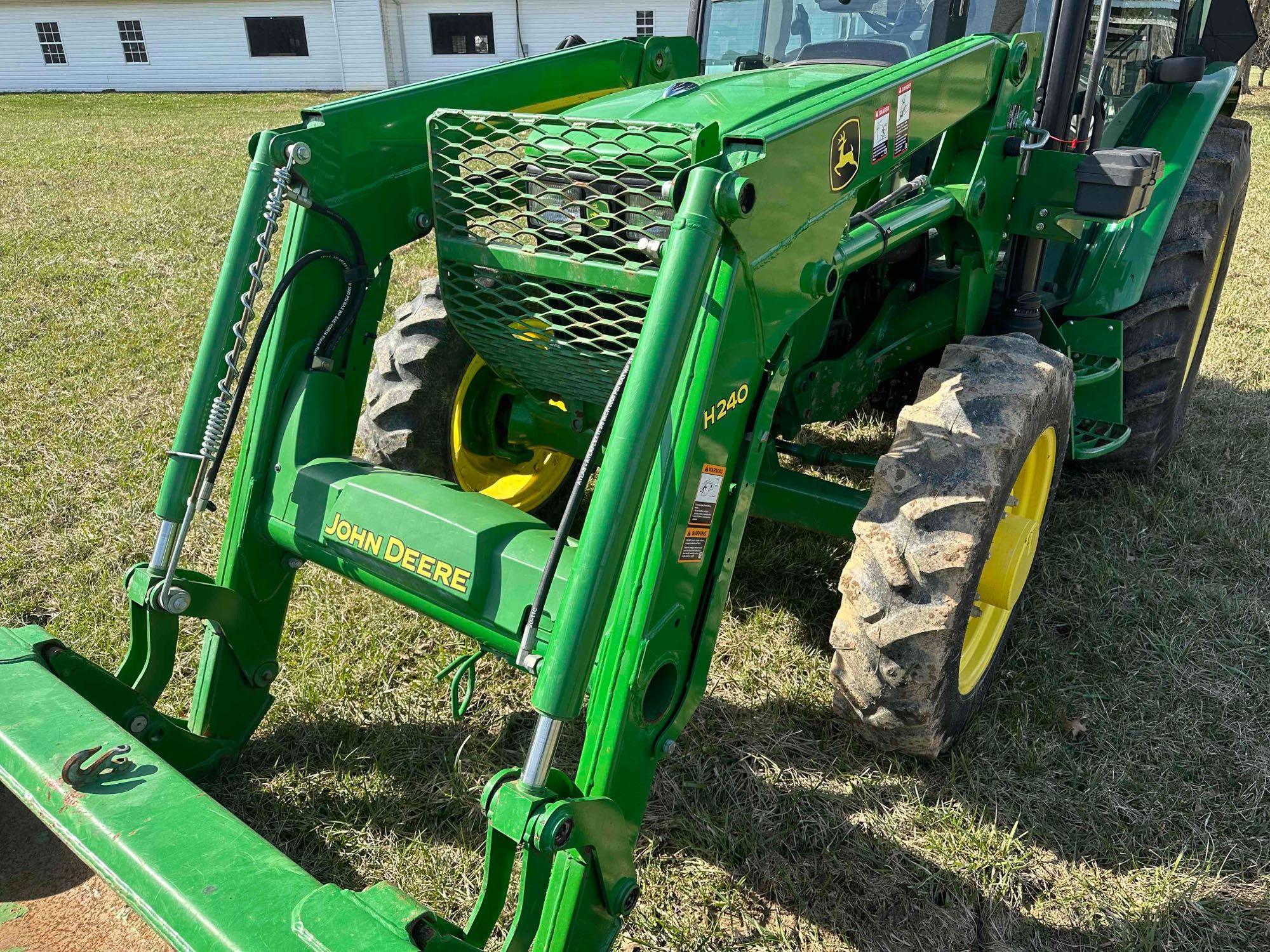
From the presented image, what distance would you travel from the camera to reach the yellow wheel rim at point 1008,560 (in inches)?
113

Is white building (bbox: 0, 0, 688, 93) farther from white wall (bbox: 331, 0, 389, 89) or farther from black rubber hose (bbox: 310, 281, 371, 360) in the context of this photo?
black rubber hose (bbox: 310, 281, 371, 360)

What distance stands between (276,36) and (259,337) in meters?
27.0

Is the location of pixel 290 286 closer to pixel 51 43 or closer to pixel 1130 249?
pixel 1130 249

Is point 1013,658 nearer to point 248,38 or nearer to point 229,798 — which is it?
point 229,798

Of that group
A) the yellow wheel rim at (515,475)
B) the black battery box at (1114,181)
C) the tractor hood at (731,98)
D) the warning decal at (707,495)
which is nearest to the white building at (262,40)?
the yellow wheel rim at (515,475)

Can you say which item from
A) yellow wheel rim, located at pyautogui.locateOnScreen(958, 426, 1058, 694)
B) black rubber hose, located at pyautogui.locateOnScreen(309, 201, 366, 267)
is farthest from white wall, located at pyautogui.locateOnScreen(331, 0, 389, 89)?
yellow wheel rim, located at pyautogui.locateOnScreen(958, 426, 1058, 694)

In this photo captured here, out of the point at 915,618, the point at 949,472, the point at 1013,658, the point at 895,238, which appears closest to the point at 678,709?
the point at 915,618

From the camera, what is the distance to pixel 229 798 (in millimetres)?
2664

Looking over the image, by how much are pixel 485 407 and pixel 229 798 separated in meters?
1.45

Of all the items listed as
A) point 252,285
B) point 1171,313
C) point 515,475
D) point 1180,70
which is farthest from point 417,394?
point 1180,70

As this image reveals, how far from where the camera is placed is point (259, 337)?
2537 mm

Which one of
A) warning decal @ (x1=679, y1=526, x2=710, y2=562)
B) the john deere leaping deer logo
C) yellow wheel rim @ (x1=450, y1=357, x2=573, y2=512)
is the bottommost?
yellow wheel rim @ (x1=450, y1=357, x2=573, y2=512)

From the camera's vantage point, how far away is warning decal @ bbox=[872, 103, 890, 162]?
2.42 metres

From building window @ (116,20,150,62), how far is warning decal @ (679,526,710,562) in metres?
28.9
